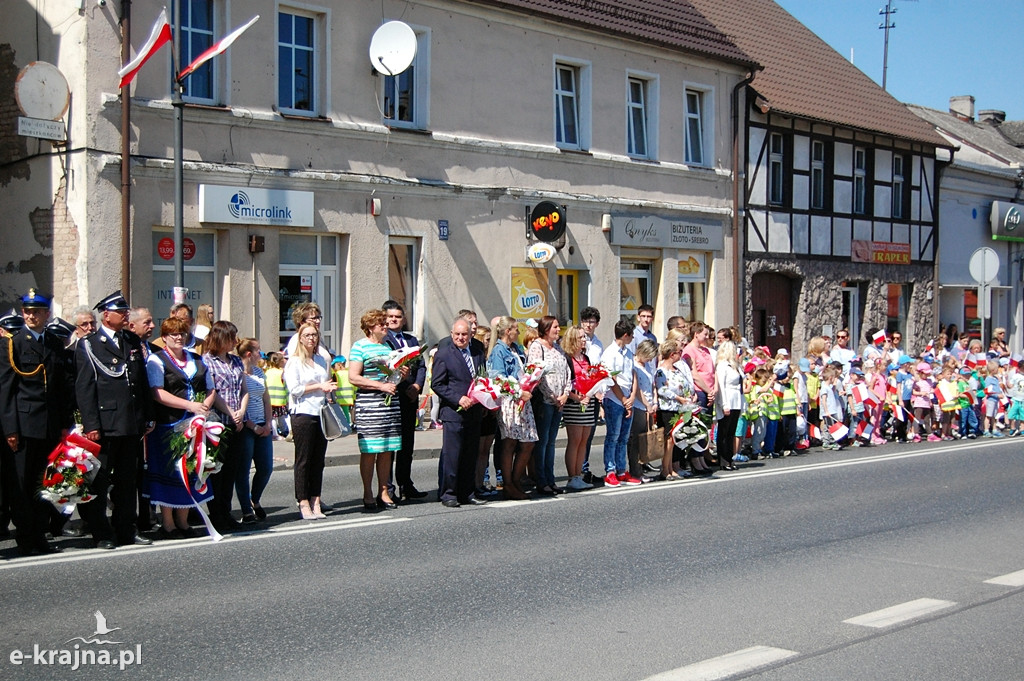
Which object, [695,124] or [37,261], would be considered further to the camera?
[695,124]

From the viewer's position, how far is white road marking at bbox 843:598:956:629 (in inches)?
255

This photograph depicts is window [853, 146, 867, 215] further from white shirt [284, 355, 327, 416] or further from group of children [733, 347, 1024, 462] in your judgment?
white shirt [284, 355, 327, 416]

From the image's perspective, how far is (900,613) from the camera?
6699 millimetres

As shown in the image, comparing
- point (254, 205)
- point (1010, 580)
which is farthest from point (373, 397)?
point (254, 205)

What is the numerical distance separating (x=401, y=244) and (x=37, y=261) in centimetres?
563

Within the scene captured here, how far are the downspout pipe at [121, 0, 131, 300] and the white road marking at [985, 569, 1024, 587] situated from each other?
11279 millimetres

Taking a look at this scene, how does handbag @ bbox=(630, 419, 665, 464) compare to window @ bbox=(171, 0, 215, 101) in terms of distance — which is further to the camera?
window @ bbox=(171, 0, 215, 101)

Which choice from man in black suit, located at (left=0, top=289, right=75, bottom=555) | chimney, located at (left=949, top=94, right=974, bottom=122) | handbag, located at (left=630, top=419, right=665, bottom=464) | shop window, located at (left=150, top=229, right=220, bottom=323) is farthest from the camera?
chimney, located at (left=949, top=94, right=974, bottom=122)

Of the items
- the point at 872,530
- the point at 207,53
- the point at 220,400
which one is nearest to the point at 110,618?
the point at 220,400

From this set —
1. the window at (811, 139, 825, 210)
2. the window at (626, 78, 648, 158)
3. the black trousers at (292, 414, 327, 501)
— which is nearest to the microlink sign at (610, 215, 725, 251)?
the window at (626, 78, 648, 158)

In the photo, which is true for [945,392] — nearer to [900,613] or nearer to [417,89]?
[417,89]

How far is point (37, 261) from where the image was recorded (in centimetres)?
1538

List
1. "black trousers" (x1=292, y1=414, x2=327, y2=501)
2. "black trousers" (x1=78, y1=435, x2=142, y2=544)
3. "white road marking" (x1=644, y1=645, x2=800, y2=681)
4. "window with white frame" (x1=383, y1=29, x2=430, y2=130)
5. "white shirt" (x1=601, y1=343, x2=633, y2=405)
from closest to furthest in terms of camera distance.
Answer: "white road marking" (x1=644, y1=645, x2=800, y2=681)
"black trousers" (x1=78, y1=435, x2=142, y2=544)
"black trousers" (x1=292, y1=414, x2=327, y2=501)
"white shirt" (x1=601, y1=343, x2=633, y2=405)
"window with white frame" (x1=383, y1=29, x2=430, y2=130)

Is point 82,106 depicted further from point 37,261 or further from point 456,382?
point 456,382
